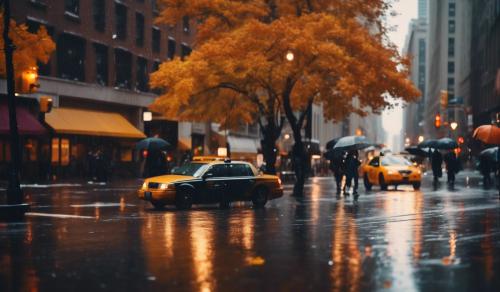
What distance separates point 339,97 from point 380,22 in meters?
4.92

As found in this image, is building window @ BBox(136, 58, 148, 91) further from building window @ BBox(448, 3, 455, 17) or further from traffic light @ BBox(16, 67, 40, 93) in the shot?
building window @ BBox(448, 3, 455, 17)

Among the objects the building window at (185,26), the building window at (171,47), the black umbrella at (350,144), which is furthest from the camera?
the building window at (185,26)

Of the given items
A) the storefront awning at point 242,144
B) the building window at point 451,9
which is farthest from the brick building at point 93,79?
the building window at point 451,9

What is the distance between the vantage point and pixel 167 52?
59.2m

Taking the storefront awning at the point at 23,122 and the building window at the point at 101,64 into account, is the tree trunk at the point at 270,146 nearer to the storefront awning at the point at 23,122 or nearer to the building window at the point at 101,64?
the storefront awning at the point at 23,122

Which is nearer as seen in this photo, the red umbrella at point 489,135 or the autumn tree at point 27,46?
the red umbrella at point 489,135

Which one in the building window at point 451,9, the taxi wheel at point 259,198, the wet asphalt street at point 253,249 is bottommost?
the wet asphalt street at point 253,249

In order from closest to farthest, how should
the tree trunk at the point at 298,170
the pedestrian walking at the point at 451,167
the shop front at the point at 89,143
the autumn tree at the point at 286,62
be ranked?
the tree trunk at the point at 298,170
the autumn tree at the point at 286,62
the pedestrian walking at the point at 451,167
the shop front at the point at 89,143

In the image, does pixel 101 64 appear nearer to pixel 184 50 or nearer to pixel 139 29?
pixel 139 29

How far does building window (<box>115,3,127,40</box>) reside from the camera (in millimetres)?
51819

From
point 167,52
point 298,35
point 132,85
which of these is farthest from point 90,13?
point 298,35

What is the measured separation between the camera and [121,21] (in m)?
52.4

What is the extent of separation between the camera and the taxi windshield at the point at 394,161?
38.1m

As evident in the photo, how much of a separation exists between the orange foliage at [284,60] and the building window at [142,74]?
584 inches
